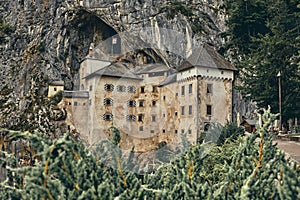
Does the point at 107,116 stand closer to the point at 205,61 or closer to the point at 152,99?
the point at 152,99

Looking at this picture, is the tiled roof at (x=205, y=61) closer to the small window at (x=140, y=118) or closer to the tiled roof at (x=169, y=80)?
the tiled roof at (x=169, y=80)

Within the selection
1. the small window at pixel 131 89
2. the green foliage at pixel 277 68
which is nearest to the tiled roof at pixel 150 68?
the small window at pixel 131 89

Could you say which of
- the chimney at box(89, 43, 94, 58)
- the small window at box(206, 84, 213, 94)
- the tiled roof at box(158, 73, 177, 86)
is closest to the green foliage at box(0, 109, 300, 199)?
the small window at box(206, 84, 213, 94)

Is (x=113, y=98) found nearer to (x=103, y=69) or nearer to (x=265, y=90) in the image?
(x=103, y=69)

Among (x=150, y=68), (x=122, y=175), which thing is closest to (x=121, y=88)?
(x=150, y=68)

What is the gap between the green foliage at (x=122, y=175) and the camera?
2535mm

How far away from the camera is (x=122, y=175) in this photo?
332cm

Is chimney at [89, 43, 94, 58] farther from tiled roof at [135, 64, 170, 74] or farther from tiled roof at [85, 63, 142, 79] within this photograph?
tiled roof at [135, 64, 170, 74]

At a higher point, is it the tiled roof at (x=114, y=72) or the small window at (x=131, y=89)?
the tiled roof at (x=114, y=72)

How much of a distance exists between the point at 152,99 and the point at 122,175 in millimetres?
42437

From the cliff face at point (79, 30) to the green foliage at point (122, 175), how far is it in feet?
151

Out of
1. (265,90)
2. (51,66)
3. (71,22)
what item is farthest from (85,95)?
(265,90)

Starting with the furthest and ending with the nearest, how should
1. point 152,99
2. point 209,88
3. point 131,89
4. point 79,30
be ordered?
point 79,30 → point 131,89 → point 152,99 → point 209,88

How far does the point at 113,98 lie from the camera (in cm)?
4597
